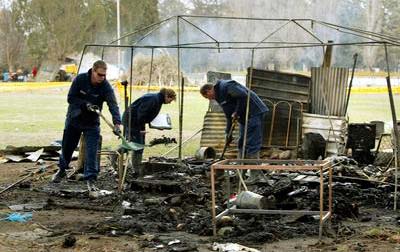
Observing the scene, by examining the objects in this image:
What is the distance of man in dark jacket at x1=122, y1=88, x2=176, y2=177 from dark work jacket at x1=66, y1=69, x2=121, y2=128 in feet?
3.22

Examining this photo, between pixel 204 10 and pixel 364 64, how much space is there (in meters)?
11.8

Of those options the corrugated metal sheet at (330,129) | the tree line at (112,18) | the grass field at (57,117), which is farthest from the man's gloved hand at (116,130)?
the tree line at (112,18)

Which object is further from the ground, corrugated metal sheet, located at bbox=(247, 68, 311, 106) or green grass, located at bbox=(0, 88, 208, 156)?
corrugated metal sheet, located at bbox=(247, 68, 311, 106)

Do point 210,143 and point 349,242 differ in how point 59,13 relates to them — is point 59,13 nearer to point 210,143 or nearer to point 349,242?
point 210,143

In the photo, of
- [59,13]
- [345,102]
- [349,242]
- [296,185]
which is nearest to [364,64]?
[59,13]

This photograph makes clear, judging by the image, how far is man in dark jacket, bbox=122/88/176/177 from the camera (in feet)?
32.9

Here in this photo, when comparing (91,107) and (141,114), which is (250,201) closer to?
(91,107)

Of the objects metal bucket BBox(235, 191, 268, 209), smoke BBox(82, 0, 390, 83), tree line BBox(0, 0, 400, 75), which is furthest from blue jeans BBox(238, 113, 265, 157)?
tree line BBox(0, 0, 400, 75)

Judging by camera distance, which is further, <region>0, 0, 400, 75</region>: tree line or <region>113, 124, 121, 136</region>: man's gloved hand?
<region>0, 0, 400, 75</region>: tree line

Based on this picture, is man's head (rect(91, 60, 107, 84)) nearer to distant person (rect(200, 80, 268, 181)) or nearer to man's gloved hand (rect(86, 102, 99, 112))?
man's gloved hand (rect(86, 102, 99, 112))

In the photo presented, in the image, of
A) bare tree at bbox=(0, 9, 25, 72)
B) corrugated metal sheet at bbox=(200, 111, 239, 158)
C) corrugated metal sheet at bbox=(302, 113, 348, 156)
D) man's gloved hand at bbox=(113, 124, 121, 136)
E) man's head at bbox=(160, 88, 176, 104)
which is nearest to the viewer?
man's gloved hand at bbox=(113, 124, 121, 136)

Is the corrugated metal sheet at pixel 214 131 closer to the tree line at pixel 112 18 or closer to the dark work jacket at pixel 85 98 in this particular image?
the dark work jacket at pixel 85 98

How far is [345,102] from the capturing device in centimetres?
1366

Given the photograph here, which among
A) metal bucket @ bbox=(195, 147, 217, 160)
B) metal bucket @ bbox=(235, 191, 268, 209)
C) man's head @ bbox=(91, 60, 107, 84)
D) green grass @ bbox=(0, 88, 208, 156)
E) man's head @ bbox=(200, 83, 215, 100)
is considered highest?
man's head @ bbox=(91, 60, 107, 84)
